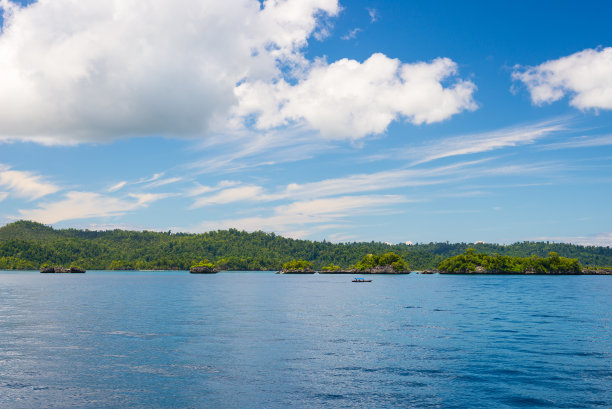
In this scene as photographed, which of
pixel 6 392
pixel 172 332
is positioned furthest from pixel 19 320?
pixel 6 392

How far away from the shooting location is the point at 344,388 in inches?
1195

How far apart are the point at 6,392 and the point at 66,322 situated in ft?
121

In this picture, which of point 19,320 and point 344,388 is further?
point 19,320

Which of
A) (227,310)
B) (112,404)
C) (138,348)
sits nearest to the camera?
(112,404)

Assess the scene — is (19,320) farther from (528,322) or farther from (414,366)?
(528,322)

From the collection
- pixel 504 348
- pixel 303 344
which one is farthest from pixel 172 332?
pixel 504 348

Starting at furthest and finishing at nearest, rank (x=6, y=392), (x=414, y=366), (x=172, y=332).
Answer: (x=172, y=332), (x=414, y=366), (x=6, y=392)

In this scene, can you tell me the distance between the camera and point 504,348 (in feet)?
147

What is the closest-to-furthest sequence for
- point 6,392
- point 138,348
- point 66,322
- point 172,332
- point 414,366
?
point 6,392, point 414,366, point 138,348, point 172,332, point 66,322

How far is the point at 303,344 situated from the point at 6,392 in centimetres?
2472

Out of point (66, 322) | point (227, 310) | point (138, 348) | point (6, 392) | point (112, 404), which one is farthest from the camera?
point (227, 310)

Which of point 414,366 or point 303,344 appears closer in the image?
point 414,366

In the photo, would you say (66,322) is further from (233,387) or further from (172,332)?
(233,387)

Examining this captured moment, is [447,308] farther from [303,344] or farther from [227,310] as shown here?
[303,344]
